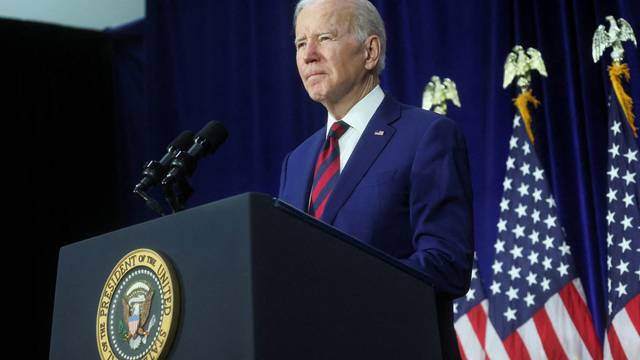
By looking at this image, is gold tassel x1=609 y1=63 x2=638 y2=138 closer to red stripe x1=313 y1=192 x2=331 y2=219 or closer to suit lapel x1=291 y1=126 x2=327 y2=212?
suit lapel x1=291 y1=126 x2=327 y2=212

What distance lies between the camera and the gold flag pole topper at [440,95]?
4395mm

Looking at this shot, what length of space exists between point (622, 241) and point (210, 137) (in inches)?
100

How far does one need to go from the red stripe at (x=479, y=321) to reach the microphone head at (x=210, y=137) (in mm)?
2696

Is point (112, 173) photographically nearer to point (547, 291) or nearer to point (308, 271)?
point (547, 291)

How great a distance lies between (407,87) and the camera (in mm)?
4695

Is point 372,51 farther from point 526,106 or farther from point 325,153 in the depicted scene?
point 526,106

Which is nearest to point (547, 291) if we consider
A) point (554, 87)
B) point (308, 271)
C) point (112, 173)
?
point (554, 87)

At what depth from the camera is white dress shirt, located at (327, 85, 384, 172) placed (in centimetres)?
186

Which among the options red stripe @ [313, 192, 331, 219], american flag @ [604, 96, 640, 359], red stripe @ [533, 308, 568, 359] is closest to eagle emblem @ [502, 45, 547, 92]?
american flag @ [604, 96, 640, 359]

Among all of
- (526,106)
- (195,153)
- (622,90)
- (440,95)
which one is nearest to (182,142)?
(195,153)

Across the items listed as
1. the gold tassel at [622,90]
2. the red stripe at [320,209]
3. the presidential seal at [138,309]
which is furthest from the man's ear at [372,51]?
the gold tassel at [622,90]

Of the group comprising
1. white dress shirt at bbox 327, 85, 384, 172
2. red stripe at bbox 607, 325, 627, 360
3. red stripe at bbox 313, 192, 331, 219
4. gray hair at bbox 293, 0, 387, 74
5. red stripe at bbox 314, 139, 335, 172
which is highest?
gray hair at bbox 293, 0, 387, 74

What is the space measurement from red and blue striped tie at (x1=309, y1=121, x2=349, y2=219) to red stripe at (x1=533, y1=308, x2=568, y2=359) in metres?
2.33

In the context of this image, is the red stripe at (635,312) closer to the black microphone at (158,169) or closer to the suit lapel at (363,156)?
the suit lapel at (363,156)
